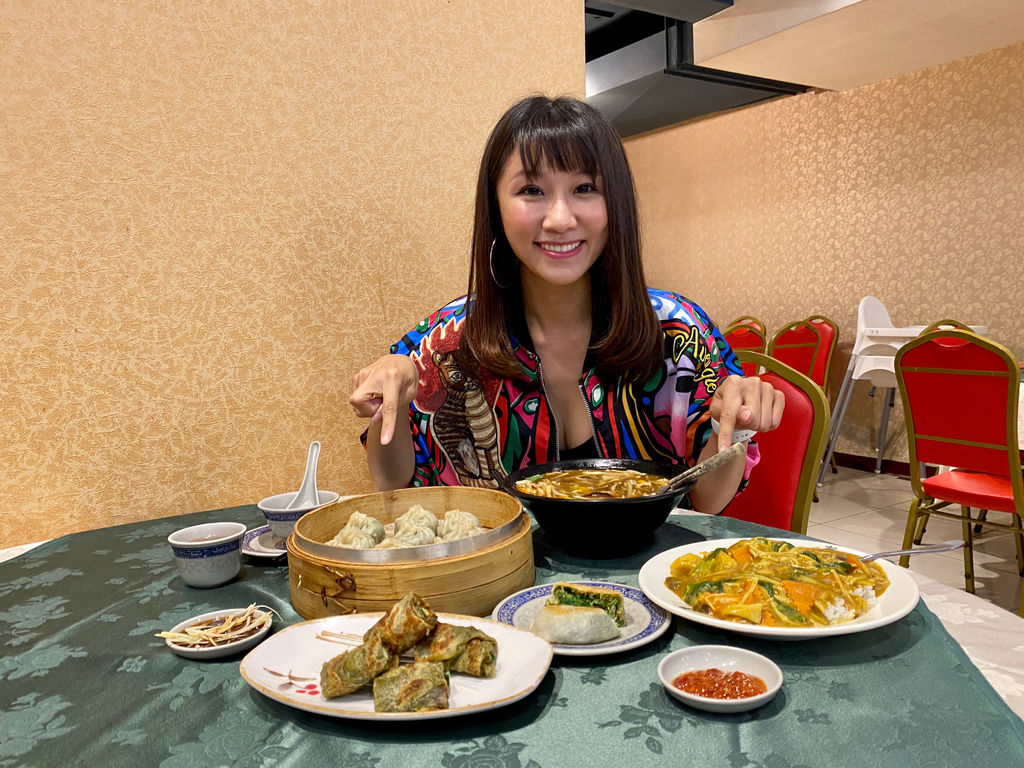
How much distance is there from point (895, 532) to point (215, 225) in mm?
4102

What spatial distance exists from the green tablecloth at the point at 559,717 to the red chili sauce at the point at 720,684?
2 centimetres

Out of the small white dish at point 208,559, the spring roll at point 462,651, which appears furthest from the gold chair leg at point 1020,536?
the small white dish at point 208,559

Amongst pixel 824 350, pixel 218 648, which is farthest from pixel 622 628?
pixel 824 350

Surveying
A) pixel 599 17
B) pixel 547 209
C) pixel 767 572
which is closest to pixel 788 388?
pixel 547 209

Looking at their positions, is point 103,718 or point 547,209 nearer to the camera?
point 103,718

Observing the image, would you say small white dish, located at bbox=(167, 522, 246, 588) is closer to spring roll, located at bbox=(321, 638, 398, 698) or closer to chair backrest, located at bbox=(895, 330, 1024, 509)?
spring roll, located at bbox=(321, 638, 398, 698)

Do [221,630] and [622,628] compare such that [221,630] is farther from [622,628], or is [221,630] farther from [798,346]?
[798,346]

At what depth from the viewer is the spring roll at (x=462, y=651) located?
2.36 feet

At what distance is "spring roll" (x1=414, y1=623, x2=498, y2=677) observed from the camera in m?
0.72

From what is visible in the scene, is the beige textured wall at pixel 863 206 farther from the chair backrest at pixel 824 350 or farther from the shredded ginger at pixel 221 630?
the shredded ginger at pixel 221 630

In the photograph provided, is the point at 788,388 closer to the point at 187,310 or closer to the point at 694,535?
the point at 694,535

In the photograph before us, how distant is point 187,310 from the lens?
1.84m

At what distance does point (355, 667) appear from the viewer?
0.71m

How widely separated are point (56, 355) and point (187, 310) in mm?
319
